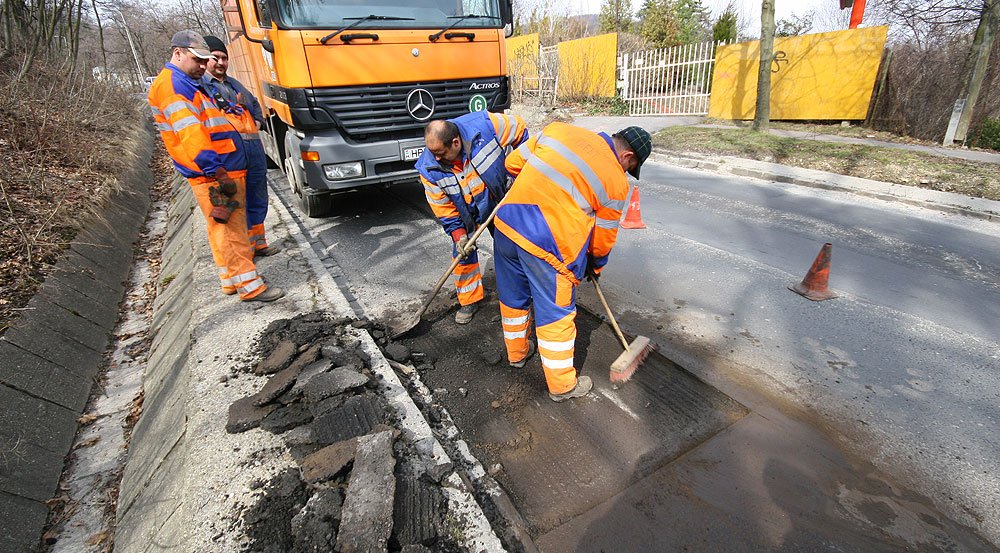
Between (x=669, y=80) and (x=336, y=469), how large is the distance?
15.4 meters

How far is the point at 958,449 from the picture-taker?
2.29 m

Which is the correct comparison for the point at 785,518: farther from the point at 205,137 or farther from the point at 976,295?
the point at 205,137

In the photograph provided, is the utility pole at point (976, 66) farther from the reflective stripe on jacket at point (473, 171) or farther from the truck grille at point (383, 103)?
the reflective stripe on jacket at point (473, 171)

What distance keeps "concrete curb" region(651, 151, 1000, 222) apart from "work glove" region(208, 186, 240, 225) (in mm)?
7440

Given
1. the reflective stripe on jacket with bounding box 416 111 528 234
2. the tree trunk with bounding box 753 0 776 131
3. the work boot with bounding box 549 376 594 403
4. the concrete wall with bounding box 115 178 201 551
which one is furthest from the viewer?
the tree trunk with bounding box 753 0 776 131

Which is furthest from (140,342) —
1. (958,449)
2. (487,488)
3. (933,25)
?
(933,25)

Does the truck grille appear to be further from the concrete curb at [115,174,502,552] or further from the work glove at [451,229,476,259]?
the work glove at [451,229,476,259]

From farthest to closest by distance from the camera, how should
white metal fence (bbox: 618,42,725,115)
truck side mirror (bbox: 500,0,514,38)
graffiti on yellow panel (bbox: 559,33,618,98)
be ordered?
graffiti on yellow panel (bbox: 559,33,618,98), white metal fence (bbox: 618,42,725,115), truck side mirror (bbox: 500,0,514,38)

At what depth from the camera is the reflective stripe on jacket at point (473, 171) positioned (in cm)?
322

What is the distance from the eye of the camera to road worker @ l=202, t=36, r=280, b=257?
3815 millimetres

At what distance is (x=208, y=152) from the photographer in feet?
11.1

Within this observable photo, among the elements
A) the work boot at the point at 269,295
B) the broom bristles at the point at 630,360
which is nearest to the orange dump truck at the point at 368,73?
the work boot at the point at 269,295

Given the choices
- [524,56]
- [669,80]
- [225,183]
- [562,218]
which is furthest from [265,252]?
[524,56]

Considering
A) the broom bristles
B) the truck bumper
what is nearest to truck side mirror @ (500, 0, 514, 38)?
the truck bumper
